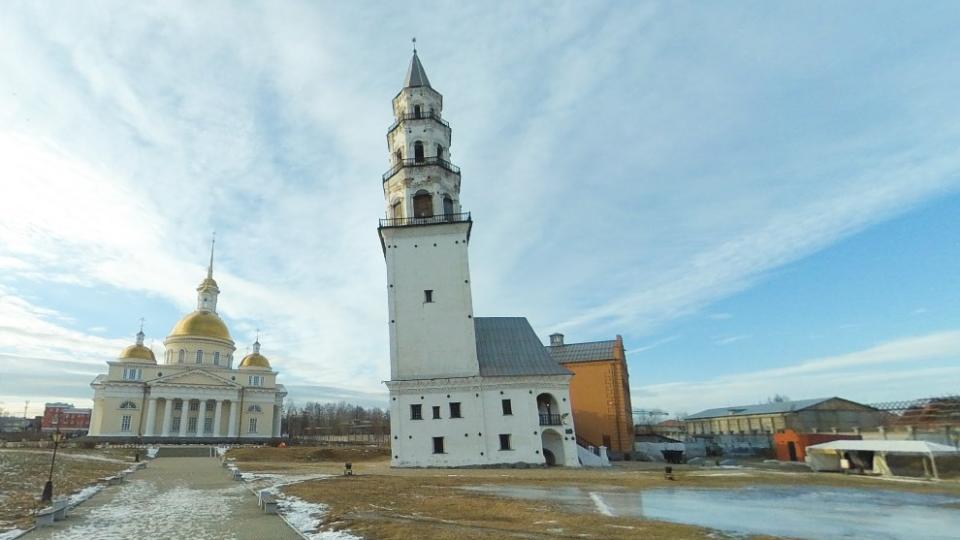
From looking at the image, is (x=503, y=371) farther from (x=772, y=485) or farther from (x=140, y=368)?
(x=140, y=368)

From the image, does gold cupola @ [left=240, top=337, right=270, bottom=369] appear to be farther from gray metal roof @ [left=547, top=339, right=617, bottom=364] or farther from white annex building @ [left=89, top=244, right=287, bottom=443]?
gray metal roof @ [left=547, top=339, right=617, bottom=364]

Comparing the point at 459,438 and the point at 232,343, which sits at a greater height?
the point at 232,343

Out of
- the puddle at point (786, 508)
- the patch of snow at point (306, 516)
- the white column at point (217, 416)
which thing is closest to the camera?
the patch of snow at point (306, 516)

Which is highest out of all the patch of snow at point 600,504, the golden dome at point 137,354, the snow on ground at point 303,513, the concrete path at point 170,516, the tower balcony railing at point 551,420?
the golden dome at point 137,354

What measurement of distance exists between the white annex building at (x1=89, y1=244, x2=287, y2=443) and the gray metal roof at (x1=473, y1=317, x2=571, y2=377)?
138 feet

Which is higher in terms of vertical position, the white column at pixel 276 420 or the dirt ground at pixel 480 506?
the white column at pixel 276 420

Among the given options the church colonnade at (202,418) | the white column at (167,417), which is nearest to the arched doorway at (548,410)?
the church colonnade at (202,418)

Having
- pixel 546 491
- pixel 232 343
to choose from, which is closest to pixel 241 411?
pixel 232 343

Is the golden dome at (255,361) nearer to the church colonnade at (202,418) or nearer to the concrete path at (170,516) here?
the church colonnade at (202,418)

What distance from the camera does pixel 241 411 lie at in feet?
212

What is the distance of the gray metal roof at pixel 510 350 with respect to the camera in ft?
107

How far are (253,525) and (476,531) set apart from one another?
527 centimetres

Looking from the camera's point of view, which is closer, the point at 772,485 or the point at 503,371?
the point at 772,485

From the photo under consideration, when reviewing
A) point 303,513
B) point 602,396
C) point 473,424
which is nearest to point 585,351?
point 602,396
